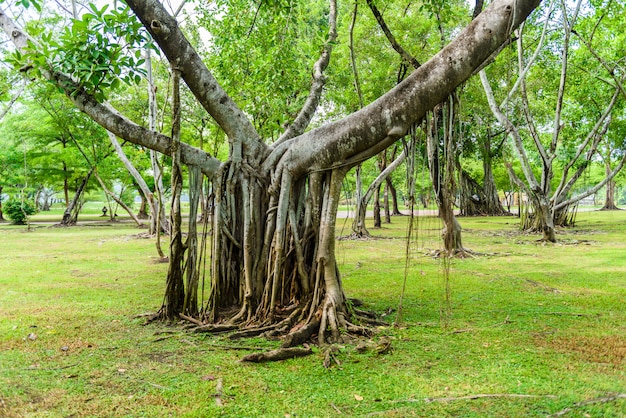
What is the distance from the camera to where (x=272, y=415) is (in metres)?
2.89

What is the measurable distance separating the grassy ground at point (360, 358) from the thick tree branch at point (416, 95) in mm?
1562

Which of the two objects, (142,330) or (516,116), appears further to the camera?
(516,116)

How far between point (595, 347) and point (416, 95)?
2.66 m

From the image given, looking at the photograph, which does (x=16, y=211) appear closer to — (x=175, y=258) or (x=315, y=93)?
(x=175, y=258)

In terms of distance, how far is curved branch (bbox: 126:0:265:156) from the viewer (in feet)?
14.6

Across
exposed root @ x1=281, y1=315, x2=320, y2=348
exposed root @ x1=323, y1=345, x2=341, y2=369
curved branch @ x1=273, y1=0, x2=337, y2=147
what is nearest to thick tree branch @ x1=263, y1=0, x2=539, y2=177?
curved branch @ x1=273, y1=0, x2=337, y2=147

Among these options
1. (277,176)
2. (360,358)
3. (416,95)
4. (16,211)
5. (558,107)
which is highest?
(558,107)

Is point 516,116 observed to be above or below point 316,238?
above

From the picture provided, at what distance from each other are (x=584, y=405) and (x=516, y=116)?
1909 centimetres

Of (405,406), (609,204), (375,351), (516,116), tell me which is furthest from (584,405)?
(609,204)

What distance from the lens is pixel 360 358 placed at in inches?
153

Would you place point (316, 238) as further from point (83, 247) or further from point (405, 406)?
point (83, 247)

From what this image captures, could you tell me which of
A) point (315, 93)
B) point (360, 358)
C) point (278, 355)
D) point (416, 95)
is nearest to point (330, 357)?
point (360, 358)

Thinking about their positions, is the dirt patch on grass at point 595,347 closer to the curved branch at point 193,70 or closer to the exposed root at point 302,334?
the exposed root at point 302,334
